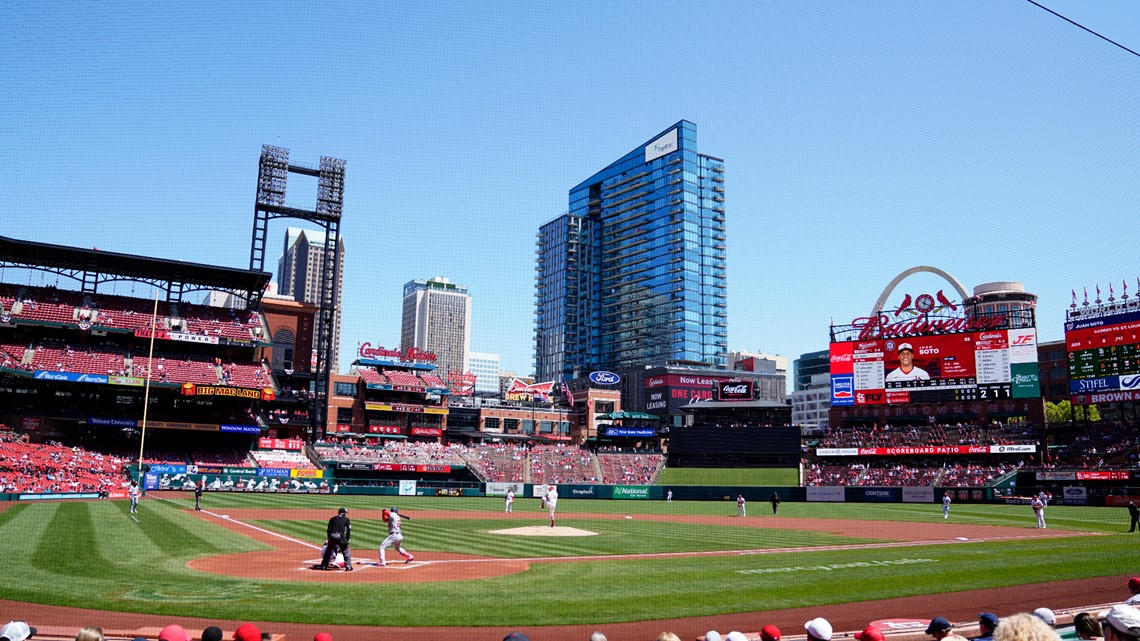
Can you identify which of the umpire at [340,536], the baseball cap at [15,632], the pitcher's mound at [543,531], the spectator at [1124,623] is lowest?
the pitcher's mound at [543,531]

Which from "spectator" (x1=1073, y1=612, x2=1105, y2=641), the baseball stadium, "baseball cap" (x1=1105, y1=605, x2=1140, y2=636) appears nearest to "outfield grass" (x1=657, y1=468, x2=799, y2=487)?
the baseball stadium

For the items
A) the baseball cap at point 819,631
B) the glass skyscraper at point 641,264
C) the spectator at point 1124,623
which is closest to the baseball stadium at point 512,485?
the baseball cap at point 819,631

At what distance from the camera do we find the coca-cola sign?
305 feet

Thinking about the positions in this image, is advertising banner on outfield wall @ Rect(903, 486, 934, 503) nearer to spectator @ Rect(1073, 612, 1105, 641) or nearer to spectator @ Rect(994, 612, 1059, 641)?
spectator @ Rect(1073, 612, 1105, 641)

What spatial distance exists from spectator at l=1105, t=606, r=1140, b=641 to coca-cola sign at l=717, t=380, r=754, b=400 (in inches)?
3484

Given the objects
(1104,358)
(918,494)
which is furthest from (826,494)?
(1104,358)

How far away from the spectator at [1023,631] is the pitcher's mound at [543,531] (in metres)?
27.0

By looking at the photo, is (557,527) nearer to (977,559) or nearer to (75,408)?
(977,559)

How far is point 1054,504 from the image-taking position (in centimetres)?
5772

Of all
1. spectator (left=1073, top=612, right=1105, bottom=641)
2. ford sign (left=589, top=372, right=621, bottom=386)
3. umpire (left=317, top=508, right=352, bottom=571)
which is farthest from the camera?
ford sign (left=589, top=372, right=621, bottom=386)

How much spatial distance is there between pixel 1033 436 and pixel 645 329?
9842 centimetres

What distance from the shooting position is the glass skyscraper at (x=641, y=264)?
508ft

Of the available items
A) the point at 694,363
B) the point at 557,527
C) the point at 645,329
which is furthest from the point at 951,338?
the point at 645,329

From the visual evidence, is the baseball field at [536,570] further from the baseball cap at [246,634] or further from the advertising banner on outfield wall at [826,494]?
the advertising banner on outfield wall at [826,494]
